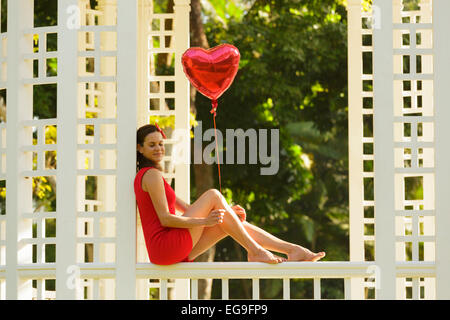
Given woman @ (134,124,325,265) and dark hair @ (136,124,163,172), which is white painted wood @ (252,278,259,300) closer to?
woman @ (134,124,325,265)

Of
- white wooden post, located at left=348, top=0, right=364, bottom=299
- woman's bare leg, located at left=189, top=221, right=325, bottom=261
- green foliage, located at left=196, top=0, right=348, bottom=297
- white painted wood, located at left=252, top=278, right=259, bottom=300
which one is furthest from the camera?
green foliage, located at left=196, top=0, right=348, bottom=297

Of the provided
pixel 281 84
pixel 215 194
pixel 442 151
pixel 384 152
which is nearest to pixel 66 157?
pixel 215 194

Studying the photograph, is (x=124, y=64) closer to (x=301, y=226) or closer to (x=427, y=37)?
(x=427, y=37)

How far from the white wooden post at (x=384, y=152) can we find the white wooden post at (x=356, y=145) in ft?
8.78

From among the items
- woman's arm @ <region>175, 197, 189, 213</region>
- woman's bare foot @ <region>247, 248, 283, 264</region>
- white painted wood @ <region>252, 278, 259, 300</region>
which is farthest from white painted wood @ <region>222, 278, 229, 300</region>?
woman's arm @ <region>175, 197, 189, 213</region>

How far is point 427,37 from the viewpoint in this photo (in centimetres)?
861

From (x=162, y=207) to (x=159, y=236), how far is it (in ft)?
0.80

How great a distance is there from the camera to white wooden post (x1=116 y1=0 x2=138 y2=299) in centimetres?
625

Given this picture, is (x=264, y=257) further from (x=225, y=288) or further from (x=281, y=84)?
(x=281, y=84)

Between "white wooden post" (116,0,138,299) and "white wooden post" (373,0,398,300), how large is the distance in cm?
179

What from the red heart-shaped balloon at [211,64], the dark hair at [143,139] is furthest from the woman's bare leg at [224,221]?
the red heart-shaped balloon at [211,64]

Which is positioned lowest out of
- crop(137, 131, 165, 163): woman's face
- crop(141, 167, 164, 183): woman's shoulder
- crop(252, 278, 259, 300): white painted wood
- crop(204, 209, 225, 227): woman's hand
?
crop(252, 278, 259, 300): white painted wood

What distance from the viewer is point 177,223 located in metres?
6.46

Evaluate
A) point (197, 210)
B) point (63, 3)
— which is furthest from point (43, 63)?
point (197, 210)
